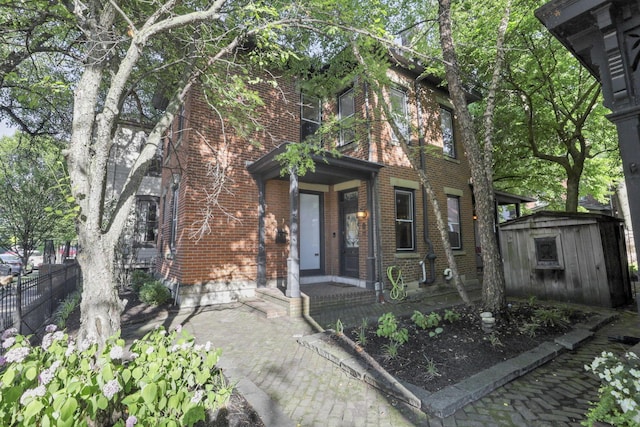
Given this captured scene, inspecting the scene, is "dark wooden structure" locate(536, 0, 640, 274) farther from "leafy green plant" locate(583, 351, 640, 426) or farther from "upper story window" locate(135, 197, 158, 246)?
"upper story window" locate(135, 197, 158, 246)

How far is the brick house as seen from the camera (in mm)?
7527

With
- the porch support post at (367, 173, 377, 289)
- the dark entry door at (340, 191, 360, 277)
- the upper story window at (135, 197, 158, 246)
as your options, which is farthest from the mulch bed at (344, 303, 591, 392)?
the upper story window at (135, 197, 158, 246)

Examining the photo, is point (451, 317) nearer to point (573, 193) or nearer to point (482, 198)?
point (482, 198)

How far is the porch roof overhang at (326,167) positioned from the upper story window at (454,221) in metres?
3.65

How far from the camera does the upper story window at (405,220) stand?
886 cm

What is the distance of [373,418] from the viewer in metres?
2.90

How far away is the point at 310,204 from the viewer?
9.41m

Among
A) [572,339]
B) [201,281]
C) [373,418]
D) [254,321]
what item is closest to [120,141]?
[201,281]

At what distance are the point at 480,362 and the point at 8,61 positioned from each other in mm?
9019

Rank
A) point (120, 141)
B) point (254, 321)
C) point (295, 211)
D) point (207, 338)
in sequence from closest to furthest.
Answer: point (207, 338)
point (254, 321)
point (295, 211)
point (120, 141)

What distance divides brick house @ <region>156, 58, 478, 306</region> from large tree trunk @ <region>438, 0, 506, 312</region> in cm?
151

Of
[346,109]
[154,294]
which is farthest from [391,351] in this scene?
[346,109]

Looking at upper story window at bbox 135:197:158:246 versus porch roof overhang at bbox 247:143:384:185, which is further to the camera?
upper story window at bbox 135:197:158:246

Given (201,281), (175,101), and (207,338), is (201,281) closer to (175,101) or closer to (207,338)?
(207,338)
